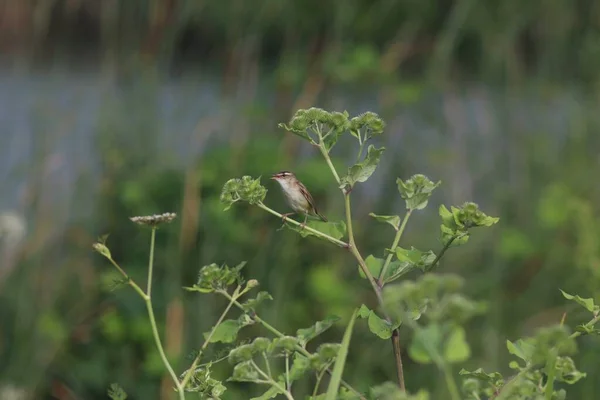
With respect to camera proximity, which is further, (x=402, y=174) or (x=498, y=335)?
(x=402, y=174)

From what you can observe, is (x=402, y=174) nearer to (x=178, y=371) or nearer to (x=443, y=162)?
(x=443, y=162)

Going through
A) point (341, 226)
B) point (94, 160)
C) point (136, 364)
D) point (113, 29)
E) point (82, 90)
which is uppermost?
point (341, 226)

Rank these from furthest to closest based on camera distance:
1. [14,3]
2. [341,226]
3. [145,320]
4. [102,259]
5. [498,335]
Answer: [14,3]
[102,259]
[145,320]
[498,335]
[341,226]

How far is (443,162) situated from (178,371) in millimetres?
905

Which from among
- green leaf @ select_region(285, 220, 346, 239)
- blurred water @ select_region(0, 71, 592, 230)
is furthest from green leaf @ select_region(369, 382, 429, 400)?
blurred water @ select_region(0, 71, 592, 230)

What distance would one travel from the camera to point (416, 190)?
72 cm

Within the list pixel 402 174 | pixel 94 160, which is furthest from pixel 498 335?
pixel 94 160

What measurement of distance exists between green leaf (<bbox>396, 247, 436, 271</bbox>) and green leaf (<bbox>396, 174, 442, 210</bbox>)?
3 centimetres

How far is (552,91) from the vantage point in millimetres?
2631

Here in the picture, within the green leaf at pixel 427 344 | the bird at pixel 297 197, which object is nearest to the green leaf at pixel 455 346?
the green leaf at pixel 427 344

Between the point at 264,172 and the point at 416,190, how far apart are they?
171 cm

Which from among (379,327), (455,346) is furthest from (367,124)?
(455,346)

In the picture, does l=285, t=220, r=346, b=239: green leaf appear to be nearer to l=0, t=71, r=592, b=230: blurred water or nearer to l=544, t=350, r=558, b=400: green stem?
l=544, t=350, r=558, b=400: green stem

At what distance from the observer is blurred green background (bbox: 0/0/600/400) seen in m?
2.36
